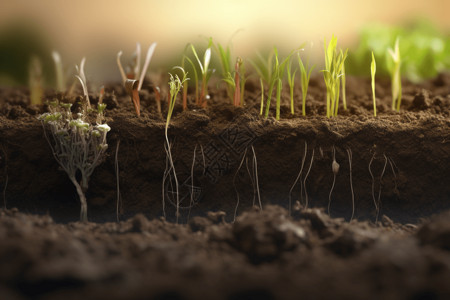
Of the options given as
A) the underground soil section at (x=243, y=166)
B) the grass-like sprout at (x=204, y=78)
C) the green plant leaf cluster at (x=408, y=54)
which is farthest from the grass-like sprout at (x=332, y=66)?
the green plant leaf cluster at (x=408, y=54)

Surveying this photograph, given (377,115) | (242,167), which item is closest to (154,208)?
(242,167)

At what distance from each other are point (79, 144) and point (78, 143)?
50 mm

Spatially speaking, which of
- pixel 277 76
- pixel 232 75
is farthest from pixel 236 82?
pixel 277 76

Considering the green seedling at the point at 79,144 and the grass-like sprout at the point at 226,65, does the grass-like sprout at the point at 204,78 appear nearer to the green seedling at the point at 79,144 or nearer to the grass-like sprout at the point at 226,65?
the grass-like sprout at the point at 226,65

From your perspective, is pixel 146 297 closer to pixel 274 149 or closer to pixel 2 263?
pixel 2 263

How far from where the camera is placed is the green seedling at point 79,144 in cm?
163

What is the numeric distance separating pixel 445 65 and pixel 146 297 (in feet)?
9.95

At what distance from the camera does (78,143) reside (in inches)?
63.9

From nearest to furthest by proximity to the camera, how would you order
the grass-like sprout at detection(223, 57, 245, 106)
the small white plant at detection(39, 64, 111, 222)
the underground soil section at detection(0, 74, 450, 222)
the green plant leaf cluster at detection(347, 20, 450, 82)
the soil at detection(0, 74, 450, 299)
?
1. the soil at detection(0, 74, 450, 299)
2. the small white plant at detection(39, 64, 111, 222)
3. the underground soil section at detection(0, 74, 450, 222)
4. the grass-like sprout at detection(223, 57, 245, 106)
5. the green plant leaf cluster at detection(347, 20, 450, 82)

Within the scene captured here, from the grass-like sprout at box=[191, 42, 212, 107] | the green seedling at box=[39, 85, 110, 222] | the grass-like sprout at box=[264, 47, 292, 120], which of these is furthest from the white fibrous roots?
the grass-like sprout at box=[264, 47, 292, 120]

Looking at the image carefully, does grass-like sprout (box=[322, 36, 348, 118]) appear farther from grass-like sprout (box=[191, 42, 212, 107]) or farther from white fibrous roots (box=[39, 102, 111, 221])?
white fibrous roots (box=[39, 102, 111, 221])

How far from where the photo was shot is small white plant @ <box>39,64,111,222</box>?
1628 mm

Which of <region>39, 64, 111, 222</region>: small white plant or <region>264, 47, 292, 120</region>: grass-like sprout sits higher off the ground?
<region>264, 47, 292, 120</region>: grass-like sprout

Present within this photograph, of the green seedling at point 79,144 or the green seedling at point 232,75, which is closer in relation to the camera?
the green seedling at point 79,144
